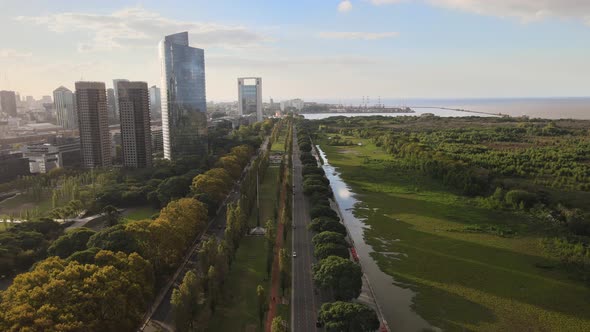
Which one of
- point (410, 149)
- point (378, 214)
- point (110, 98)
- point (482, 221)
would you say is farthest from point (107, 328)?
point (110, 98)

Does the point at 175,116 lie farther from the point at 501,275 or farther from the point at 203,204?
the point at 501,275

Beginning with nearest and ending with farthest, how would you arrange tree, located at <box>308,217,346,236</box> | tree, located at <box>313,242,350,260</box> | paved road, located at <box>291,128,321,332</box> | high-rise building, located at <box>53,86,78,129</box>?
paved road, located at <box>291,128,321,332</box> < tree, located at <box>313,242,350,260</box> < tree, located at <box>308,217,346,236</box> < high-rise building, located at <box>53,86,78,129</box>

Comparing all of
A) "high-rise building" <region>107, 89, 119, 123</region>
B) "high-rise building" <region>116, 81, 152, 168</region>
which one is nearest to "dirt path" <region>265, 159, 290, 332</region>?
"high-rise building" <region>116, 81, 152, 168</region>

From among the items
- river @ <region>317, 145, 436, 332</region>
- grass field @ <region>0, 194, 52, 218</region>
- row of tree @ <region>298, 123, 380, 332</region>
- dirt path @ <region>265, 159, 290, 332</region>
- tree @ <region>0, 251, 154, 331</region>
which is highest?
tree @ <region>0, 251, 154, 331</region>

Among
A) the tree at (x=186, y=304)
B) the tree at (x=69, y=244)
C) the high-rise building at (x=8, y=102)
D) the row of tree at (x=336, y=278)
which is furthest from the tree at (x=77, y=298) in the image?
the high-rise building at (x=8, y=102)

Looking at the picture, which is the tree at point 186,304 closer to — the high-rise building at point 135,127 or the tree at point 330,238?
the tree at point 330,238

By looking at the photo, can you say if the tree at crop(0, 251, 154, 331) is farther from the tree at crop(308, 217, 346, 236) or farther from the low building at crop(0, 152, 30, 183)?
the low building at crop(0, 152, 30, 183)
